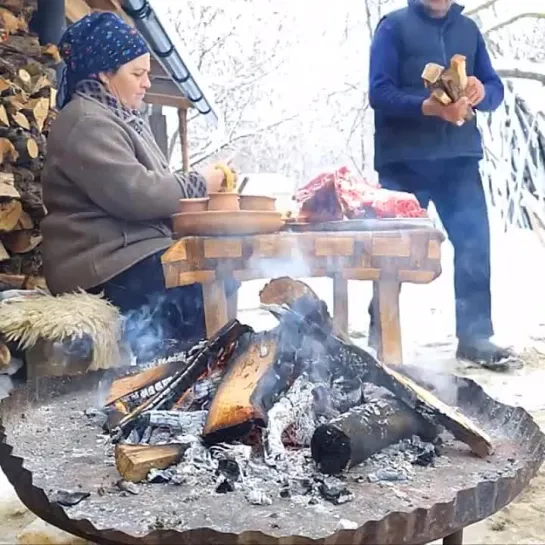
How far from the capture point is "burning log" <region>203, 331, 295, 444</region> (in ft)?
5.23

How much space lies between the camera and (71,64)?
2.91 metres

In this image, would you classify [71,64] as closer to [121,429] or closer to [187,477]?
[121,429]

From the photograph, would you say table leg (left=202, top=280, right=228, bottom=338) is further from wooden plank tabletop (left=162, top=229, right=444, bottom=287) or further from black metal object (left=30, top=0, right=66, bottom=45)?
black metal object (left=30, top=0, right=66, bottom=45)

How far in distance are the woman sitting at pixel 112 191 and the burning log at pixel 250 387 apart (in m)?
1.05

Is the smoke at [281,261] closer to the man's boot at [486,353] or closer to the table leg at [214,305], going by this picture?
the table leg at [214,305]

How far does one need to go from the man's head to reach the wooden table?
140 cm

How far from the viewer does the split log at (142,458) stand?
1.46 m

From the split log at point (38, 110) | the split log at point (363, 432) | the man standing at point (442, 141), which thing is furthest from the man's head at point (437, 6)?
the split log at point (363, 432)

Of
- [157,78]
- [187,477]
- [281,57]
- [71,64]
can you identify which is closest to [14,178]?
[71,64]

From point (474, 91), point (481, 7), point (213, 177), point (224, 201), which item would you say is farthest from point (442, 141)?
point (481, 7)

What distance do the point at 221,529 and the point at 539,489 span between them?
51.0 inches

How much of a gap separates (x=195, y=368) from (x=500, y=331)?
3.11 m

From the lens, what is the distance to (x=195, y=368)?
6.03 ft

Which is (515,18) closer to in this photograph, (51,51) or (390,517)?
→ (51,51)
